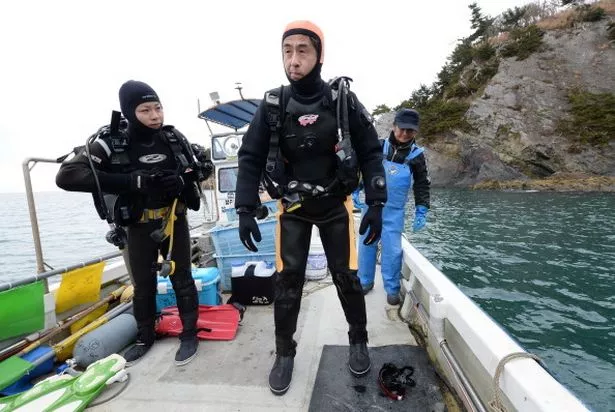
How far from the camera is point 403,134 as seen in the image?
3451 millimetres

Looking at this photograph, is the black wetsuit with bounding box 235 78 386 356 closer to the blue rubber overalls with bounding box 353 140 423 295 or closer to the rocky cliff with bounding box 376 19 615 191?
the blue rubber overalls with bounding box 353 140 423 295

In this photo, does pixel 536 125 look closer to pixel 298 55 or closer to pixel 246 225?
pixel 298 55

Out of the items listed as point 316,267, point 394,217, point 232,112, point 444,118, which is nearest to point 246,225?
point 394,217

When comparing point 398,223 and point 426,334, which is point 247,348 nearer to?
point 426,334

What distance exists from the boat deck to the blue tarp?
407 cm

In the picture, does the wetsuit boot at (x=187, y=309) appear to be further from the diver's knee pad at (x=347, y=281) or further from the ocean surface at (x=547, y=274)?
the ocean surface at (x=547, y=274)

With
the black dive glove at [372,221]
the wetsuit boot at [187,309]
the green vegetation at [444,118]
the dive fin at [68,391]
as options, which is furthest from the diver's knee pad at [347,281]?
the green vegetation at [444,118]

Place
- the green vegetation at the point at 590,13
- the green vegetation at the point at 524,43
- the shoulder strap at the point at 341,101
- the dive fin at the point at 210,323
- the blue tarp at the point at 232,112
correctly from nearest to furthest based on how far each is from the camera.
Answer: the shoulder strap at the point at 341,101 → the dive fin at the point at 210,323 → the blue tarp at the point at 232,112 → the green vegetation at the point at 590,13 → the green vegetation at the point at 524,43

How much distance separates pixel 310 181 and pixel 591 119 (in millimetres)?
31655

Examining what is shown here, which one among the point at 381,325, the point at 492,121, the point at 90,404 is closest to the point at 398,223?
the point at 381,325

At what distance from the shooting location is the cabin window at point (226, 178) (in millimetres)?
6627

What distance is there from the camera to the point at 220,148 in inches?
258

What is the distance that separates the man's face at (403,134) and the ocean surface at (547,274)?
8.97 feet

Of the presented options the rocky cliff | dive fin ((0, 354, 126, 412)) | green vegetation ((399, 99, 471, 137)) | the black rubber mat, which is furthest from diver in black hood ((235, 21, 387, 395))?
green vegetation ((399, 99, 471, 137))
